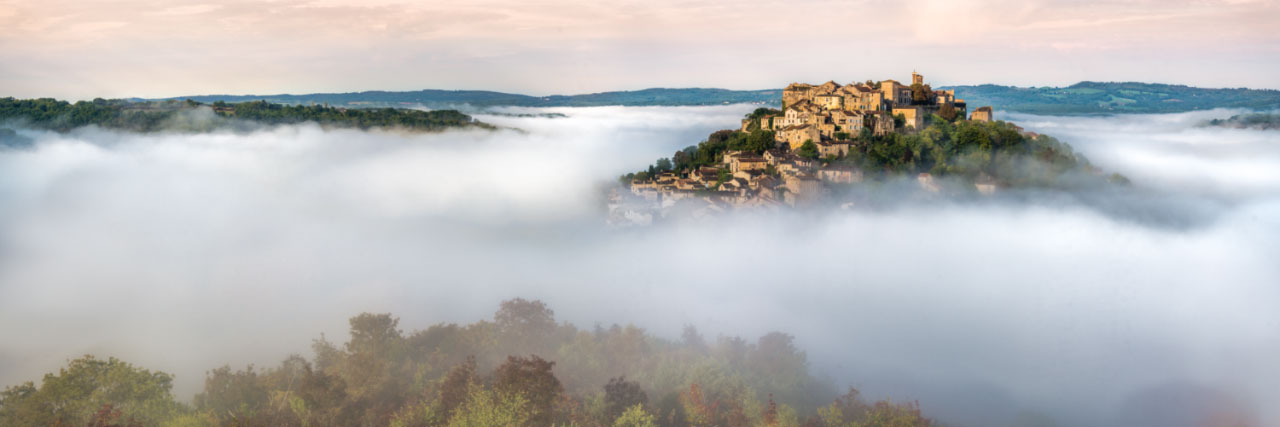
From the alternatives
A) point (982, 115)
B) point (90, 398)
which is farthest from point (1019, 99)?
point (90, 398)

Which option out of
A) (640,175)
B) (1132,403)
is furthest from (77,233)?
(1132,403)

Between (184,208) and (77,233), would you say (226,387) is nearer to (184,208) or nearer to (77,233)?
(77,233)

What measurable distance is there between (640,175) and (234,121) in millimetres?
50805

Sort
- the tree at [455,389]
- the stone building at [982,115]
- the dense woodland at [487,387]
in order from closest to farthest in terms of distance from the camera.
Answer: the dense woodland at [487,387]
the tree at [455,389]
the stone building at [982,115]

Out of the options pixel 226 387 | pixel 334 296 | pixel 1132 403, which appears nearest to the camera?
pixel 226 387

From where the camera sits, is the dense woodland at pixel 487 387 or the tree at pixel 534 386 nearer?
the dense woodland at pixel 487 387

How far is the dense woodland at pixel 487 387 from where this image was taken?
2542cm

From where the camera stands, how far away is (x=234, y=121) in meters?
91.1

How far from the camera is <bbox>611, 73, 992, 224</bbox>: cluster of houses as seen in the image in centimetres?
5641

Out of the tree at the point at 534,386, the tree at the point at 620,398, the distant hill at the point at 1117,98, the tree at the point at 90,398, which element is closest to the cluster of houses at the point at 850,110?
the tree at the point at 620,398

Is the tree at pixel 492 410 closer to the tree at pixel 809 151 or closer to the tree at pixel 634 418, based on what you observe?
the tree at pixel 634 418

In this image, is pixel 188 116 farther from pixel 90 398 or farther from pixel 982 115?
pixel 982 115

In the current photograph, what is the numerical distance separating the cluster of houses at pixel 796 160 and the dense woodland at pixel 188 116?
46.1 m

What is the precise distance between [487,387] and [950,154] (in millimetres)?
44217
